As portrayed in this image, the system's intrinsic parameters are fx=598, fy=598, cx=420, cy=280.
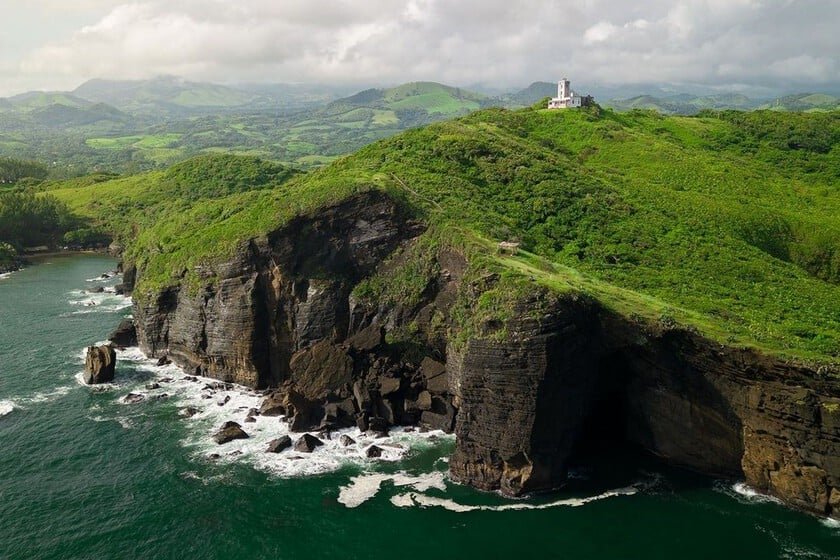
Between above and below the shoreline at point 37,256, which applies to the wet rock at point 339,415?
below

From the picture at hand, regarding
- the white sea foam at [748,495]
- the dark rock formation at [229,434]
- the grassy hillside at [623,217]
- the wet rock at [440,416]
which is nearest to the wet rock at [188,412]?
the dark rock formation at [229,434]

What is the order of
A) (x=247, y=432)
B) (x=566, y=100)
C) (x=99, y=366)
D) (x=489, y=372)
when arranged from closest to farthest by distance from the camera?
(x=489, y=372) → (x=247, y=432) → (x=99, y=366) → (x=566, y=100)

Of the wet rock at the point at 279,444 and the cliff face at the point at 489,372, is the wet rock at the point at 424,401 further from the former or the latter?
the wet rock at the point at 279,444

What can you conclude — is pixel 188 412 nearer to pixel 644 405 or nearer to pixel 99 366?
pixel 99 366

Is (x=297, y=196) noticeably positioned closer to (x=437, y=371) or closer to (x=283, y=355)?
(x=283, y=355)

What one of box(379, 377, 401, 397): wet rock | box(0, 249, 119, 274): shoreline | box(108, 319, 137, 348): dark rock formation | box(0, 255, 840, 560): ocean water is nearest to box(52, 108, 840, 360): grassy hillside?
box(108, 319, 137, 348): dark rock formation

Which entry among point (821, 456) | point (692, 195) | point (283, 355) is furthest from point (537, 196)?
point (821, 456)

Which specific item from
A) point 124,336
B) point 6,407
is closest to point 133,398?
point 6,407
